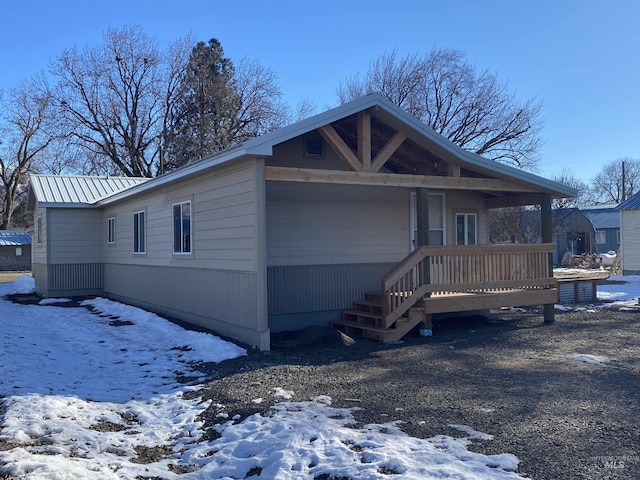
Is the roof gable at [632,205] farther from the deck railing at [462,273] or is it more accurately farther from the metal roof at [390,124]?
the deck railing at [462,273]

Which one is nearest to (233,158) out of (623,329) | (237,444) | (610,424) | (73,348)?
(73,348)

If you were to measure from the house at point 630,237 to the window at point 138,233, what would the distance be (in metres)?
20.1

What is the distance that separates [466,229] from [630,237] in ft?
48.5

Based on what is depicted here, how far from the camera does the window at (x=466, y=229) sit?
1310cm

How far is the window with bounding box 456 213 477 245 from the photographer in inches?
516

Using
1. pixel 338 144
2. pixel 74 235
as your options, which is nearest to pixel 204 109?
pixel 74 235

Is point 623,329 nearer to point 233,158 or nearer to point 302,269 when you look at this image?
point 302,269

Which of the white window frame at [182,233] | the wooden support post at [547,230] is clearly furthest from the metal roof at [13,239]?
the wooden support post at [547,230]

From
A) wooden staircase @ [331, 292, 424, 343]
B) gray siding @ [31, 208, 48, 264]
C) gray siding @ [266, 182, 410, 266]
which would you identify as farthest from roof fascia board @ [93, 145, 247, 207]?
gray siding @ [31, 208, 48, 264]

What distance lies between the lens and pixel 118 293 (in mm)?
16531

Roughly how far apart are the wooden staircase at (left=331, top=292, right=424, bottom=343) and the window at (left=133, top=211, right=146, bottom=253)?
20.1ft

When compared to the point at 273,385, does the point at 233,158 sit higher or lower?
higher

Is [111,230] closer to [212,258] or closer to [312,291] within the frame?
[212,258]

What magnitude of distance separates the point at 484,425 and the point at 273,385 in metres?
2.66
